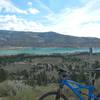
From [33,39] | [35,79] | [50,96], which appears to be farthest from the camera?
[33,39]

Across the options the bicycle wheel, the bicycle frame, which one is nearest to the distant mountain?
the bicycle wheel

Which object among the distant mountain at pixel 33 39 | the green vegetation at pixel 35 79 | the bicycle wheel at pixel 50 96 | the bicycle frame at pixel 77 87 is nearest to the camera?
the bicycle frame at pixel 77 87

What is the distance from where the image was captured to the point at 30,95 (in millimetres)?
9422

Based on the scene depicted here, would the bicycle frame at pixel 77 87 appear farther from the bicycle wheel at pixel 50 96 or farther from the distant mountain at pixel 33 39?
the distant mountain at pixel 33 39

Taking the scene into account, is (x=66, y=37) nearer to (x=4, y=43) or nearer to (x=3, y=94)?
(x=4, y=43)

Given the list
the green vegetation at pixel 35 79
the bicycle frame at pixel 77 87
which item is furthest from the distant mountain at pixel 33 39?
the bicycle frame at pixel 77 87

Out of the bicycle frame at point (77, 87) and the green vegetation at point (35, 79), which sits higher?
the bicycle frame at point (77, 87)

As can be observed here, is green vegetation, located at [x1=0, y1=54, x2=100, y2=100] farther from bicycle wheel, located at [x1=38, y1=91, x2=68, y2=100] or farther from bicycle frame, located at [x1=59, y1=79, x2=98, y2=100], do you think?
bicycle wheel, located at [x1=38, y1=91, x2=68, y2=100]

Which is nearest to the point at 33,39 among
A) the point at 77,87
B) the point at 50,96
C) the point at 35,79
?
the point at 35,79

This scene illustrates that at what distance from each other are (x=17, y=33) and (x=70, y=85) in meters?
158

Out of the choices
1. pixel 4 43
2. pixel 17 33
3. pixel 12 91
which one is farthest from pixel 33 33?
pixel 12 91

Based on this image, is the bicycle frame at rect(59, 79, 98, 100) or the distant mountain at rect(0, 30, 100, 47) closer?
the bicycle frame at rect(59, 79, 98, 100)

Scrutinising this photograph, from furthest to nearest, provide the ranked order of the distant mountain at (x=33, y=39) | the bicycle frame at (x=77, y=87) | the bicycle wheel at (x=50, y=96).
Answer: the distant mountain at (x=33, y=39), the bicycle wheel at (x=50, y=96), the bicycle frame at (x=77, y=87)

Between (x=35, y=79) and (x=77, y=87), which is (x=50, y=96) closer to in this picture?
(x=77, y=87)
